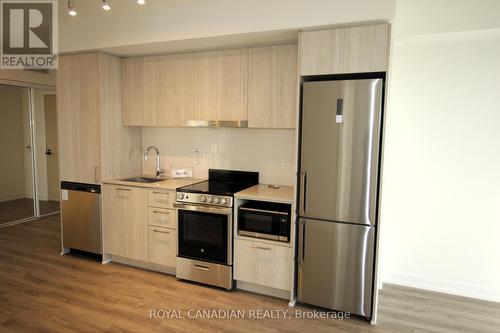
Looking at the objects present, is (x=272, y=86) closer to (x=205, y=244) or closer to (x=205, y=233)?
(x=205, y=233)

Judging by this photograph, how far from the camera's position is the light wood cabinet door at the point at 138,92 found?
3.85m

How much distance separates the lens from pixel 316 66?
275 cm

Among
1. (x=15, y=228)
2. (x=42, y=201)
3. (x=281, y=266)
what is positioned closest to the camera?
(x=281, y=266)

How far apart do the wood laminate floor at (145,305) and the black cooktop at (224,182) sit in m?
1.01

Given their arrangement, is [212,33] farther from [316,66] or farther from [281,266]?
[281,266]

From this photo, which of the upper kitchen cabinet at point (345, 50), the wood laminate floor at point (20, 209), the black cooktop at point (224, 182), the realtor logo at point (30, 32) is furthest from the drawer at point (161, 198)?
the wood laminate floor at point (20, 209)

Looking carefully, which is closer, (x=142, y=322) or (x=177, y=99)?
(x=142, y=322)

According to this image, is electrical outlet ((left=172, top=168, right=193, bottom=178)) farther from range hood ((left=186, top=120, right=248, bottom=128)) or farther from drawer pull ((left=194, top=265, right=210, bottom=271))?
drawer pull ((left=194, top=265, right=210, bottom=271))

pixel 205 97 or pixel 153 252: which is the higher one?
pixel 205 97

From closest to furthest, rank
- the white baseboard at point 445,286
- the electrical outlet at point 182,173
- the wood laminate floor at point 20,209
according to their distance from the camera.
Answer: the white baseboard at point 445,286, the electrical outlet at point 182,173, the wood laminate floor at point 20,209

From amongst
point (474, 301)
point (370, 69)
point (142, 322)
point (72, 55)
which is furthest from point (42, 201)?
point (474, 301)

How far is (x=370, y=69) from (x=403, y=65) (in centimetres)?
96

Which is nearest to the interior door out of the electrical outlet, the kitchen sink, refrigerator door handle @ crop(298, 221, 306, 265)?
refrigerator door handle @ crop(298, 221, 306, 265)

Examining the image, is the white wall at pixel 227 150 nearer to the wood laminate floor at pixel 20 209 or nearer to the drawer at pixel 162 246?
the drawer at pixel 162 246
